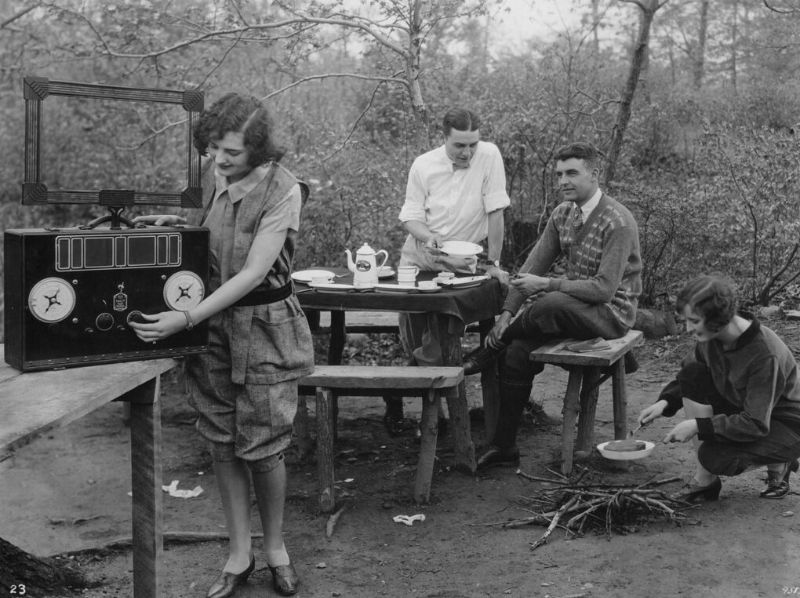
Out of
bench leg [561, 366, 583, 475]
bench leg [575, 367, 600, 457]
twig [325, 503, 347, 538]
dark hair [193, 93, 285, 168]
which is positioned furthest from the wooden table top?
bench leg [575, 367, 600, 457]

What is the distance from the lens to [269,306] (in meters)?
3.46

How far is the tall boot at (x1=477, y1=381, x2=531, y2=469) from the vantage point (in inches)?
204

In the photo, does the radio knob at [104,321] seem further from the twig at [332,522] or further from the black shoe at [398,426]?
the black shoe at [398,426]

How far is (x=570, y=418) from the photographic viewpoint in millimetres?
5094

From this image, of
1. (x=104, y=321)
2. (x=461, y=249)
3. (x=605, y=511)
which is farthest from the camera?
(x=461, y=249)

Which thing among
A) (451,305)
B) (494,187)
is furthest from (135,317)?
(494,187)

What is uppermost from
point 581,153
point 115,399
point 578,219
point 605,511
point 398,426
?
point 581,153

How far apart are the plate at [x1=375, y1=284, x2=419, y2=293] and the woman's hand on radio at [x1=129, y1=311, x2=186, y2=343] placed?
212 centimetres

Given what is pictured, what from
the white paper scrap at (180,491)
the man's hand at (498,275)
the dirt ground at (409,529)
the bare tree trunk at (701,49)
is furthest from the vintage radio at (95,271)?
the bare tree trunk at (701,49)

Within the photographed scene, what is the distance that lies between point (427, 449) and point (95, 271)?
236 cm

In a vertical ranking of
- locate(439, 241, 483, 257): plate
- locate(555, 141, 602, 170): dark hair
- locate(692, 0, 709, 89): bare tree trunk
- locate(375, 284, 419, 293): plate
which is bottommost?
locate(375, 284, 419, 293): plate

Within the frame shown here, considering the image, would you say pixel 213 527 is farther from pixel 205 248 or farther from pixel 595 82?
pixel 595 82

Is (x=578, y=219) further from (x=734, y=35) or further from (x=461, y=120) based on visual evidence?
(x=734, y=35)

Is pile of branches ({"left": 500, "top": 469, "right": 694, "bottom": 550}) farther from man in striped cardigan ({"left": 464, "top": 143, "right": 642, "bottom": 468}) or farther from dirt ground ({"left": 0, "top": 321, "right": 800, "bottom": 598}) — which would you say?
man in striped cardigan ({"left": 464, "top": 143, "right": 642, "bottom": 468})
